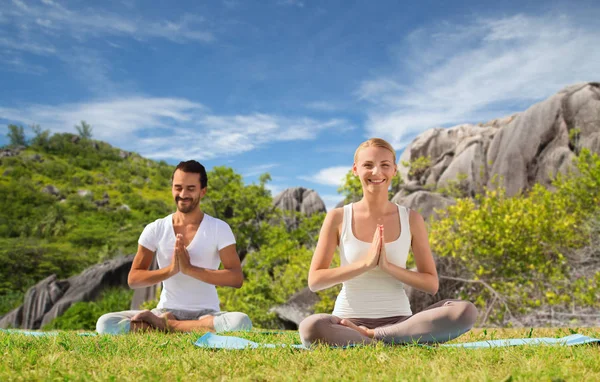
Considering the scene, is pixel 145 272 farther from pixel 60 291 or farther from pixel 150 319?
pixel 60 291

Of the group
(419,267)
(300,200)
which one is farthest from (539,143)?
(419,267)

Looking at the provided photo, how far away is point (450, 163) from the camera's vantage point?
88.8 feet

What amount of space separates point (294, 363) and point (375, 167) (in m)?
1.69

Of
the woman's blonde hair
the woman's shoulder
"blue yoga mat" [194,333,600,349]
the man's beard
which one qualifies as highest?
the woman's blonde hair

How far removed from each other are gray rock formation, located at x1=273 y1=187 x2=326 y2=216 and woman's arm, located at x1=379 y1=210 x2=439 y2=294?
2666 cm

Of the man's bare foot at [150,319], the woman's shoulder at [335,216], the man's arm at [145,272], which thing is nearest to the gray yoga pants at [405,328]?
the woman's shoulder at [335,216]

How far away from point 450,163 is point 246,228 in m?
12.9

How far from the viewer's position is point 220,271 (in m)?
5.48

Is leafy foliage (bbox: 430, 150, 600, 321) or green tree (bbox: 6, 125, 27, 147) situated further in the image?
green tree (bbox: 6, 125, 27, 147)

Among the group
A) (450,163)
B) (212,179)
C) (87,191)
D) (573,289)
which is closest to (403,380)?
(573,289)

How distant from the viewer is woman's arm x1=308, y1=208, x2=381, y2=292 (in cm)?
388

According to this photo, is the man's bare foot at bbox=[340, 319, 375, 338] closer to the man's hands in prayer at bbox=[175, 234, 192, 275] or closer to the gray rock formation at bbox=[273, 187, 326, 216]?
the man's hands in prayer at bbox=[175, 234, 192, 275]

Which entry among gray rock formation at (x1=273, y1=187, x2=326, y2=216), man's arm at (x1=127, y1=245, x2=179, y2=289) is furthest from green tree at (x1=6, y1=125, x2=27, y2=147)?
man's arm at (x1=127, y1=245, x2=179, y2=289)

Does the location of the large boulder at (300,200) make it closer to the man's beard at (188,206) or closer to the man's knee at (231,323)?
the man's beard at (188,206)
